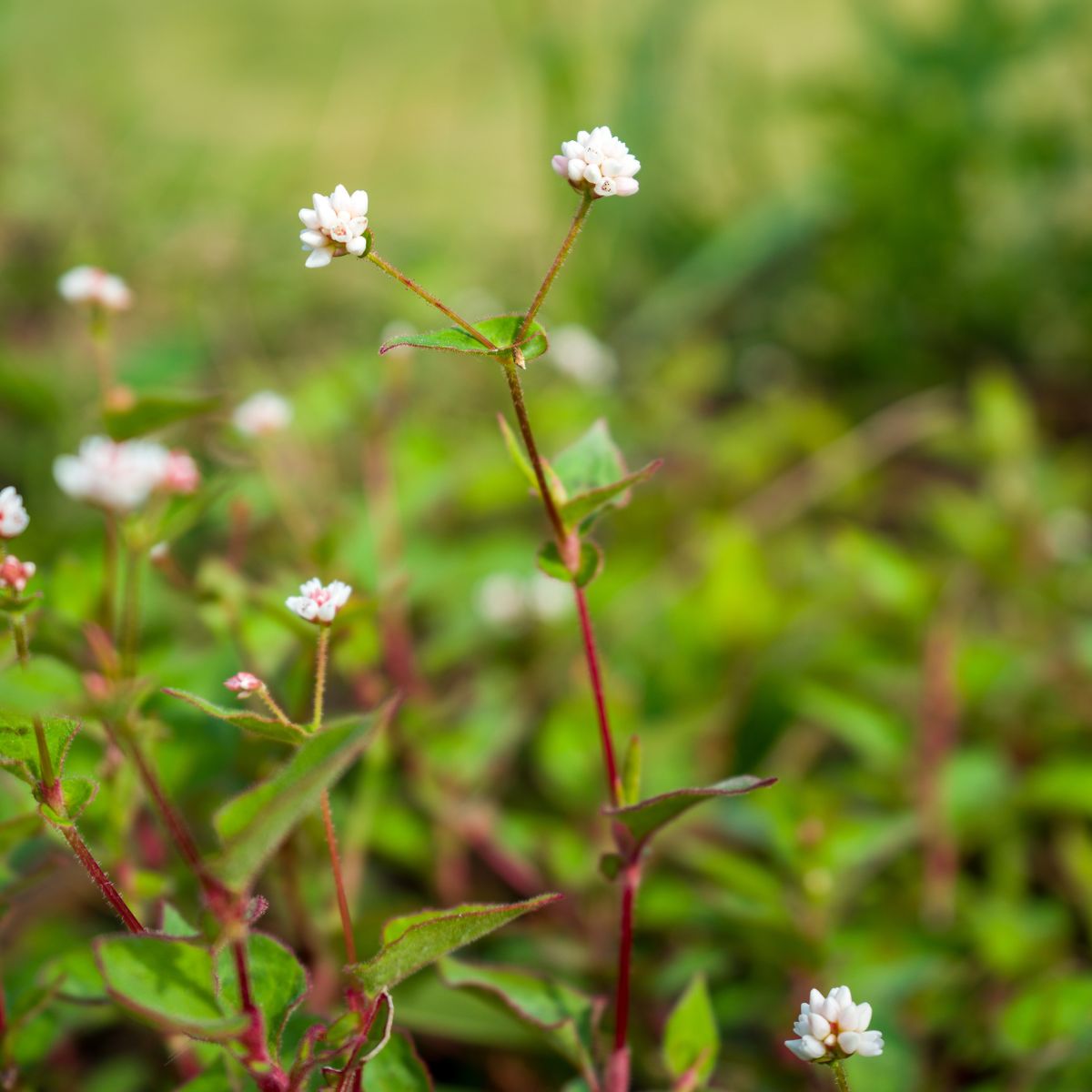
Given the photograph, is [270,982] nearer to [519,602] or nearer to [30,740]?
[30,740]

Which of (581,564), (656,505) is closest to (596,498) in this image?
(581,564)

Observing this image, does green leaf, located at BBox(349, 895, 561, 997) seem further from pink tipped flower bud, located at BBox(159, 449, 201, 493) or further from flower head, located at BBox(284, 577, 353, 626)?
pink tipped flower bud, located at BBox(159, 449, 201, 493)

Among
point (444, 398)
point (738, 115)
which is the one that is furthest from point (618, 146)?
point (738, 115)

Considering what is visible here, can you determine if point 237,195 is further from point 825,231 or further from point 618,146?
point 618,146

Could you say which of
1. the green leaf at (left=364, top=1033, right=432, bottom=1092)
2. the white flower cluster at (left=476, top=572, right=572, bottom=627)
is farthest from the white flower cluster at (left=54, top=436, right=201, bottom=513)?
the white flower cluster at (left=476, top=572, right=572, bottom=627)

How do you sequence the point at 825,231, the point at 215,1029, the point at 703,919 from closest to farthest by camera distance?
the point at 215,1029, the point at 703,919, the point at 825,231

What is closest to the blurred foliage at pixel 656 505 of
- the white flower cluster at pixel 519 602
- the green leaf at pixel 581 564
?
the white flower cluster at pixel 519 602

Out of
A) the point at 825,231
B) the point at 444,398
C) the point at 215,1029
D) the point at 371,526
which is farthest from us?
the point at 825,231

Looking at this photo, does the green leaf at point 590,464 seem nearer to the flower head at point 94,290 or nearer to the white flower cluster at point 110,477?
the white flower cluster at point 110,477
